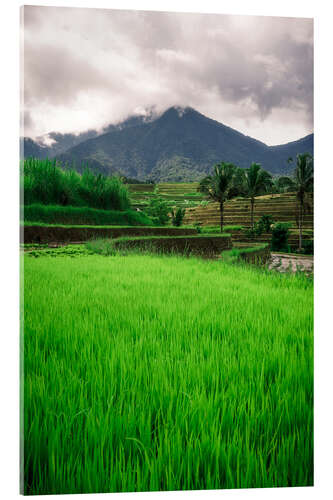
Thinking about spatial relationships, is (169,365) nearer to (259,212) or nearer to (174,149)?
(259,212)

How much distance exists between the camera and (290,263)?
255cm

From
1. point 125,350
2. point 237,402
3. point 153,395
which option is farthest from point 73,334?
point 237,402

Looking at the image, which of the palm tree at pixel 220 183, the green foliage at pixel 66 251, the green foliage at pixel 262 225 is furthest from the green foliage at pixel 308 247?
the green foliage at pixel 66 251

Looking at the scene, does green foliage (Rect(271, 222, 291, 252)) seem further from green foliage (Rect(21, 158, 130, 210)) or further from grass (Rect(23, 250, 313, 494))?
green foliage (Rect(21, 158, 130, 210))

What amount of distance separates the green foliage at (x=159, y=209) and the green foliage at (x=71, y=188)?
231 mm

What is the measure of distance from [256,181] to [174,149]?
88 centimetres

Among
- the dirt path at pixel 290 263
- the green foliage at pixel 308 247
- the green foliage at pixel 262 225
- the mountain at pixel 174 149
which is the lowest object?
the dirt path at pixel 290 263

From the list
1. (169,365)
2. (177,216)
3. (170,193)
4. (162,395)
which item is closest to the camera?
(162,395)

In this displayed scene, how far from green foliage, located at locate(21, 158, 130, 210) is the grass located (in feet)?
2.24

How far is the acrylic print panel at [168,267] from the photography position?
1149mm

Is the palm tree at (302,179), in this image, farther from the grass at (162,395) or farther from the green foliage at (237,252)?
the grass at (162,395)

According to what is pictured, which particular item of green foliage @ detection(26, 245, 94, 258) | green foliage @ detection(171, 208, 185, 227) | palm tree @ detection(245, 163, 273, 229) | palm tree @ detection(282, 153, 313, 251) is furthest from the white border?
green foliage @ detection(171, 208, 185, 227)

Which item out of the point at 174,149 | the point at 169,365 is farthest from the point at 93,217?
the point at 169,365
